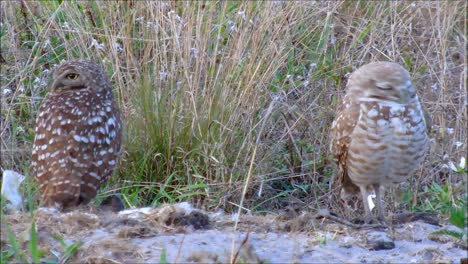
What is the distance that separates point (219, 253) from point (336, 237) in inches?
27.6

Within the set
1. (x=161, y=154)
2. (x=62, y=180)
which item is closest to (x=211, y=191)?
(x=161, y=154)

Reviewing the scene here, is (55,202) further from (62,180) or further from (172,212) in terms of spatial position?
(172,212)

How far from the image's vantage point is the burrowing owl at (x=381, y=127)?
4.81 meters

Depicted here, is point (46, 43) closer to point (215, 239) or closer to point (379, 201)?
point (379, 201)

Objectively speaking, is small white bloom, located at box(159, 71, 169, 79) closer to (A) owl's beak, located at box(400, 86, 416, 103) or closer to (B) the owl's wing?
(B) the owl's wing

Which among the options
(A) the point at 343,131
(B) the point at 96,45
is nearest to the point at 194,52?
(B) the point at 96,45

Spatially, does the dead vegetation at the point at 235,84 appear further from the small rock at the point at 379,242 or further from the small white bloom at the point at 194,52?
the small rock at the point at 379,242

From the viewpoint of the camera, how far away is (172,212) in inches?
173

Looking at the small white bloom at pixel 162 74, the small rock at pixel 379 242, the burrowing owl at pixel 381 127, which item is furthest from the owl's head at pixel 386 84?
the small white bloom at pixel 162 74

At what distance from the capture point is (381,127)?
15.8 ft

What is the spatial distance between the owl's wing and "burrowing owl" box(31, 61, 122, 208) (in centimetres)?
120

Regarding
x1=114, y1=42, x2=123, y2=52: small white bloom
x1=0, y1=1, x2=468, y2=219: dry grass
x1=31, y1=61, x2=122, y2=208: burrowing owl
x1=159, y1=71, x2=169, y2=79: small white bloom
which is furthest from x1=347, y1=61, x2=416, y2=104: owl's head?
x1=114, y1=42, x2=123, y2=52: small white bloom

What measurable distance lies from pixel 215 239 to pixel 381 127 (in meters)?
1.17

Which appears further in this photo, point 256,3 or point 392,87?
point 256,3
